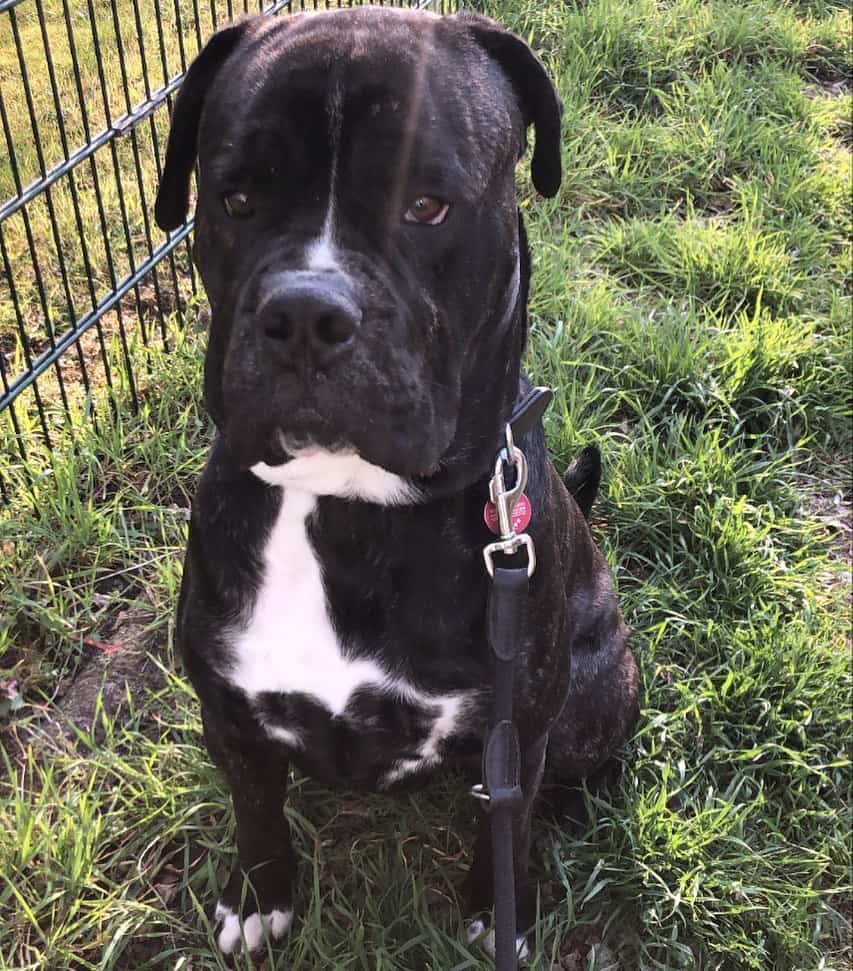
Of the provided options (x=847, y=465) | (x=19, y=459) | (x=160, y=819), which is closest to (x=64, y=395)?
(x=19, y=459)

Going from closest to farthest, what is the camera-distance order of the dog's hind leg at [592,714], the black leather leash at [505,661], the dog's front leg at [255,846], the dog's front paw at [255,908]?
the black leather leash at [505,661] < the dog's front leg at [255,846] < the dog's front paw at [255,908] < the dog's hind leg at [592,714]

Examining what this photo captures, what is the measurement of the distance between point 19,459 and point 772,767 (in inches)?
73.8

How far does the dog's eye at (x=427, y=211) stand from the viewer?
1.38 meters

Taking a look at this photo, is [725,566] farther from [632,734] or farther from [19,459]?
[19,459]

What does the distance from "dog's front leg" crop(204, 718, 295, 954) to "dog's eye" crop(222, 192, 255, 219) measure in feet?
2.67

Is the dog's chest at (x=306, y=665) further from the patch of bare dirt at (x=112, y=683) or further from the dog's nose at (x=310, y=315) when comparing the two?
the patch of bare dirt at (x=112, y=683)

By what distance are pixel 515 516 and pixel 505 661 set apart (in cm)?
21

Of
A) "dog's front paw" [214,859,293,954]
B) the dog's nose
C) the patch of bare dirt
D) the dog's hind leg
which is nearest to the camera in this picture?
the dog's nose

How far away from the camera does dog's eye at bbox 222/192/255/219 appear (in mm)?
1418

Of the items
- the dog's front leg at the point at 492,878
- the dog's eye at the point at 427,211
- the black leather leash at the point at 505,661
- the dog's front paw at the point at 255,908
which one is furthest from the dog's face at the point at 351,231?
the dog's front paw at the point at 255,908

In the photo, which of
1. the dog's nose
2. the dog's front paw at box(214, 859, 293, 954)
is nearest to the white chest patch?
the dog's nose

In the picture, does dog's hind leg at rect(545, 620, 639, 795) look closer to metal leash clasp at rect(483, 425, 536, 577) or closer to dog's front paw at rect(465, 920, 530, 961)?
dog's front paw at rect(465, 920, 530, 961)

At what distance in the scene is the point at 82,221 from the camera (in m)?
3.32

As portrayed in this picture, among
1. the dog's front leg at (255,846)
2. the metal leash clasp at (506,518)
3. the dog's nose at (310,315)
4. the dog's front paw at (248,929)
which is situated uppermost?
the dog's nose at (310,315)
